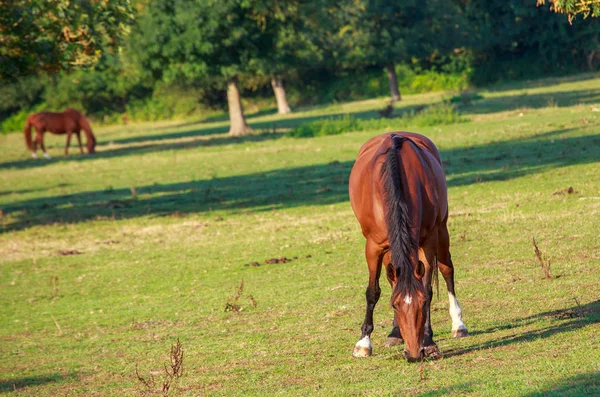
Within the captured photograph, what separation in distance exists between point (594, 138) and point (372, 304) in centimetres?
1586

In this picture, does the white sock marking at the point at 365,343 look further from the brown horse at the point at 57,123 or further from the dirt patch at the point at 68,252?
the brown horse at the point at 57,123

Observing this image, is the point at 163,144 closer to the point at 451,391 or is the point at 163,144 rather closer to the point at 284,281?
the point at 284,281

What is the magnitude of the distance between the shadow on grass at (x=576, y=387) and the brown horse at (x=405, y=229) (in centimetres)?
100

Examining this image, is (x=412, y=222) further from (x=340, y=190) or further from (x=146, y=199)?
(x=146, y=199)

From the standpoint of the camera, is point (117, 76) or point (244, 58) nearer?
point (244, 58)

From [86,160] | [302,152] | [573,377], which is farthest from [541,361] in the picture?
[86,160]

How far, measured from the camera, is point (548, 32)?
55.0 m

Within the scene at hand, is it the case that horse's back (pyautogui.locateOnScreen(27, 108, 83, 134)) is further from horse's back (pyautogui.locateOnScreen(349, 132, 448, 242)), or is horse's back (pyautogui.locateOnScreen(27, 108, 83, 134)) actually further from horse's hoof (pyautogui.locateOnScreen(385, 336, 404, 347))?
horse's hoof (pyautogui.locateOnScreen(385, 336, 404, 347))

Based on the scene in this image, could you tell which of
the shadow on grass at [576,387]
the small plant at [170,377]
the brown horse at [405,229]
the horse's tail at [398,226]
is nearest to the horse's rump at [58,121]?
the brown horse at [405,229]

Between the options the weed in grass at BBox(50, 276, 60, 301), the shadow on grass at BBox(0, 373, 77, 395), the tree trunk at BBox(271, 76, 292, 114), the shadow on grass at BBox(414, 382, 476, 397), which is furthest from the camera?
the tree trunk at BBox(271, 76, 292, 114)

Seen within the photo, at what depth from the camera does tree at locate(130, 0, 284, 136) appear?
34750 millimetres

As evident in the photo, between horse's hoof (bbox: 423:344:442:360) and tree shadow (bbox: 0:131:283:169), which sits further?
tree shadow (bbox: 0:131:283:169)

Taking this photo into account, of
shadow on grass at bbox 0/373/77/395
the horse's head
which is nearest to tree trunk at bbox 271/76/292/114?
shadow on grass at bbox 0/373/77/395

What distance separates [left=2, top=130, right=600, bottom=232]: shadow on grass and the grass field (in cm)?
10
